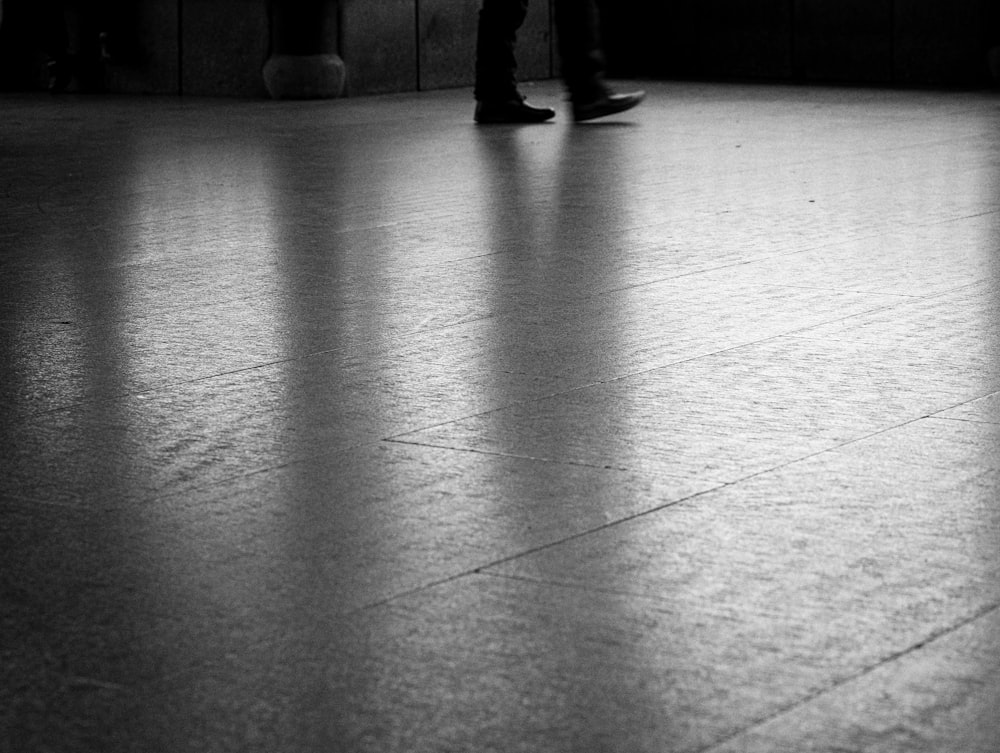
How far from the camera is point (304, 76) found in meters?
12.9

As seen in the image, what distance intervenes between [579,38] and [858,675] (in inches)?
309

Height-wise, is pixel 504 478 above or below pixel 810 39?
below

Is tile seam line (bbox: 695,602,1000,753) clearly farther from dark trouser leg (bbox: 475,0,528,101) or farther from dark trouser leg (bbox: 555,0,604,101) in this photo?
dark trouser leg (bbox: 475,0,528,101)

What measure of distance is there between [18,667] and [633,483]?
3.61 feet

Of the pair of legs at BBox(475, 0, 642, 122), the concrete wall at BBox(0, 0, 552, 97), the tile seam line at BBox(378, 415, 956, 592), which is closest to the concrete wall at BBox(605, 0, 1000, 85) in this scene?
the concrete wall at BBox(0, 0, 552, 97)

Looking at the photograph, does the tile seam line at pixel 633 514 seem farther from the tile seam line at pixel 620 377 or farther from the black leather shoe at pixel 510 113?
the black leather shoe at pixel 510 113

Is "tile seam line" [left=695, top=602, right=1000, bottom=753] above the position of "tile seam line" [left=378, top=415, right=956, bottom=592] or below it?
below

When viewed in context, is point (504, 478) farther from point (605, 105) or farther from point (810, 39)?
point (810, 39)

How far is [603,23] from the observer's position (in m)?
15.0

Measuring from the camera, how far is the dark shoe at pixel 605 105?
33.3 feet

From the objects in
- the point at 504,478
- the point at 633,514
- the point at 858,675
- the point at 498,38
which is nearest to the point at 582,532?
the point at 633,514

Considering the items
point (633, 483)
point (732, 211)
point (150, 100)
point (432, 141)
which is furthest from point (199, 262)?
point (150, 100)

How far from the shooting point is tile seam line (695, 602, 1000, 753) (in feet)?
6.66

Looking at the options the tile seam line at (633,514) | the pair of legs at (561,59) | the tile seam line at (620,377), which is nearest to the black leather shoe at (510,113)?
the pair of legs at (561,59)
